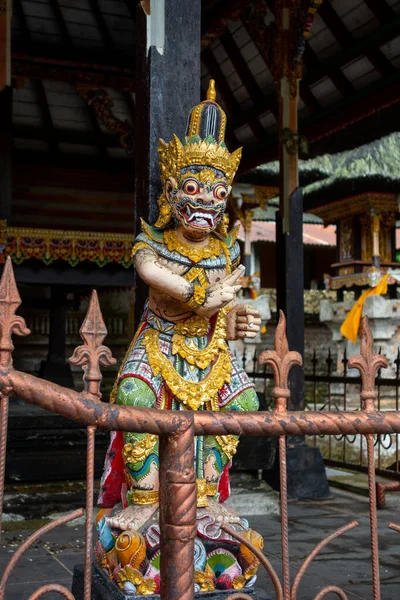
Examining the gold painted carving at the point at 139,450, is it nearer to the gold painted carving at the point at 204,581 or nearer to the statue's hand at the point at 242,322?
the gold painted carving at the point at 204,581

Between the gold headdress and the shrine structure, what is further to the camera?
the shrine structure

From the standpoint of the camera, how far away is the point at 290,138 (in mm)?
7059

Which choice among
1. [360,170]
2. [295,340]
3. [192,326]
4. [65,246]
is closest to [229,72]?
[65,246]

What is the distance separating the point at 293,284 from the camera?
22.1 ft

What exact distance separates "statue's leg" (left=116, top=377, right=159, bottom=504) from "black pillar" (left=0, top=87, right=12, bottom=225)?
18.0 feet

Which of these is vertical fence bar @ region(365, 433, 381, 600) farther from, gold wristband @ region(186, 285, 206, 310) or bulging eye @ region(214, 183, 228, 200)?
bulging eye @ region(214, 183, 228, 200)

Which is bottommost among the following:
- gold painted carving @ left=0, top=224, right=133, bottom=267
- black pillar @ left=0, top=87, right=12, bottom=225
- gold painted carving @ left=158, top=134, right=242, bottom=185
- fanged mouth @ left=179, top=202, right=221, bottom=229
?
fanged mouth @ left=179, top=202, right=221, bottom=229

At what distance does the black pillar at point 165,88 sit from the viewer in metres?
3.51

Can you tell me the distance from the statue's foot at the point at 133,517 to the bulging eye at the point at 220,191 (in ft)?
4.30

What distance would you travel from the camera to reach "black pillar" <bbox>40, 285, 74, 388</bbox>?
11.3 metres

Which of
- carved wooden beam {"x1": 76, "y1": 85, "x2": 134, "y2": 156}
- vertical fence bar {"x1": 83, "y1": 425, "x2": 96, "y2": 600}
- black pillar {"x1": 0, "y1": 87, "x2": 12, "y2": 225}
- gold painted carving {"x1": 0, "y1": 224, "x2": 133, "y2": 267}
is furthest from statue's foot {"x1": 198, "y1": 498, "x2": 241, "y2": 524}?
carved wooden beam {"x1": 76, "y1": 85, "x2": 134, "y2": 156}

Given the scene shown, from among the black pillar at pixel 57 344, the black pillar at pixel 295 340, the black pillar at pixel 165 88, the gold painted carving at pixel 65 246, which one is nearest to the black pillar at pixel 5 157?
the gold painted carving at pixel 65 246

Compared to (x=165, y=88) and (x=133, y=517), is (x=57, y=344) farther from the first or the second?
(x=133, y=517)

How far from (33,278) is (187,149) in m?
5.69
